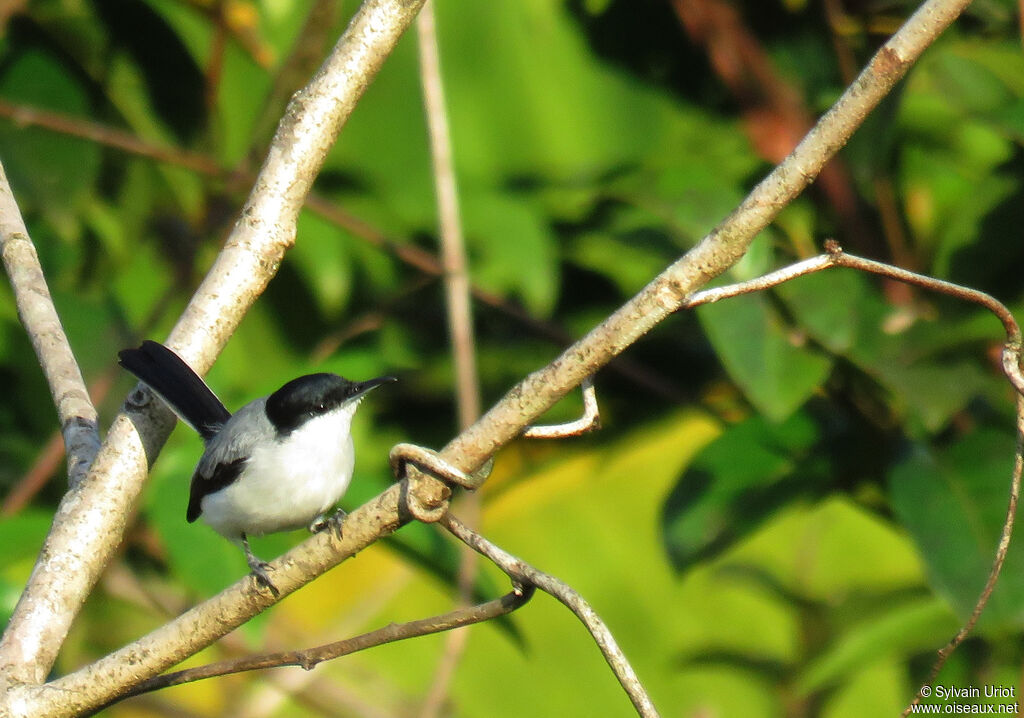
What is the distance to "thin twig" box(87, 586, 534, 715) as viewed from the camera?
1.09 m

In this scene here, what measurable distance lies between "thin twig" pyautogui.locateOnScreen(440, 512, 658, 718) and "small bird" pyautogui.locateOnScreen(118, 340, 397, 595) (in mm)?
849

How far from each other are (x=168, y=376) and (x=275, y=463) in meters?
0.52

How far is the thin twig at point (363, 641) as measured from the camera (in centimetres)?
109

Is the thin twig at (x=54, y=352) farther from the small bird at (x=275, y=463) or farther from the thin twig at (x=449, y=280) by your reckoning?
the thin twig at (x=449, y=280)

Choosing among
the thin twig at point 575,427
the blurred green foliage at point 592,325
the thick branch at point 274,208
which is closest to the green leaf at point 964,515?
the blurred green foliage at point 592,325

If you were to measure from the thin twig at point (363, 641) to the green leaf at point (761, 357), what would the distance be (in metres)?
1.17

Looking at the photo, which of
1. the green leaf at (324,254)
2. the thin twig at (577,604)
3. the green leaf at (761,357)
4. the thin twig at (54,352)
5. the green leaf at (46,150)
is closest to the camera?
the thin twig at (577,604)

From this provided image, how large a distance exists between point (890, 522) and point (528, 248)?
3.95 feet

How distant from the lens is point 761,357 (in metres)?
2.22

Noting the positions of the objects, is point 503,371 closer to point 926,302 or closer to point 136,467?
point 926,302

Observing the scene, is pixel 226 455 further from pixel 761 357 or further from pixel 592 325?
pixel 592 325

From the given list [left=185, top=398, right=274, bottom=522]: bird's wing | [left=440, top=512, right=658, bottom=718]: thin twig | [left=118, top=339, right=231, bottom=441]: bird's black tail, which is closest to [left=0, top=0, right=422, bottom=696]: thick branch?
[left=118, top=339, right=231, bottom=441]: bird's black tail

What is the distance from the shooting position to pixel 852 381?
2523 millimetres

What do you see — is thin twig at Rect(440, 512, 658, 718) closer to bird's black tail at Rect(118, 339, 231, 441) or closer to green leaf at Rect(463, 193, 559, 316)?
bird's black tail at Rect(118, 339, 231, 441)
